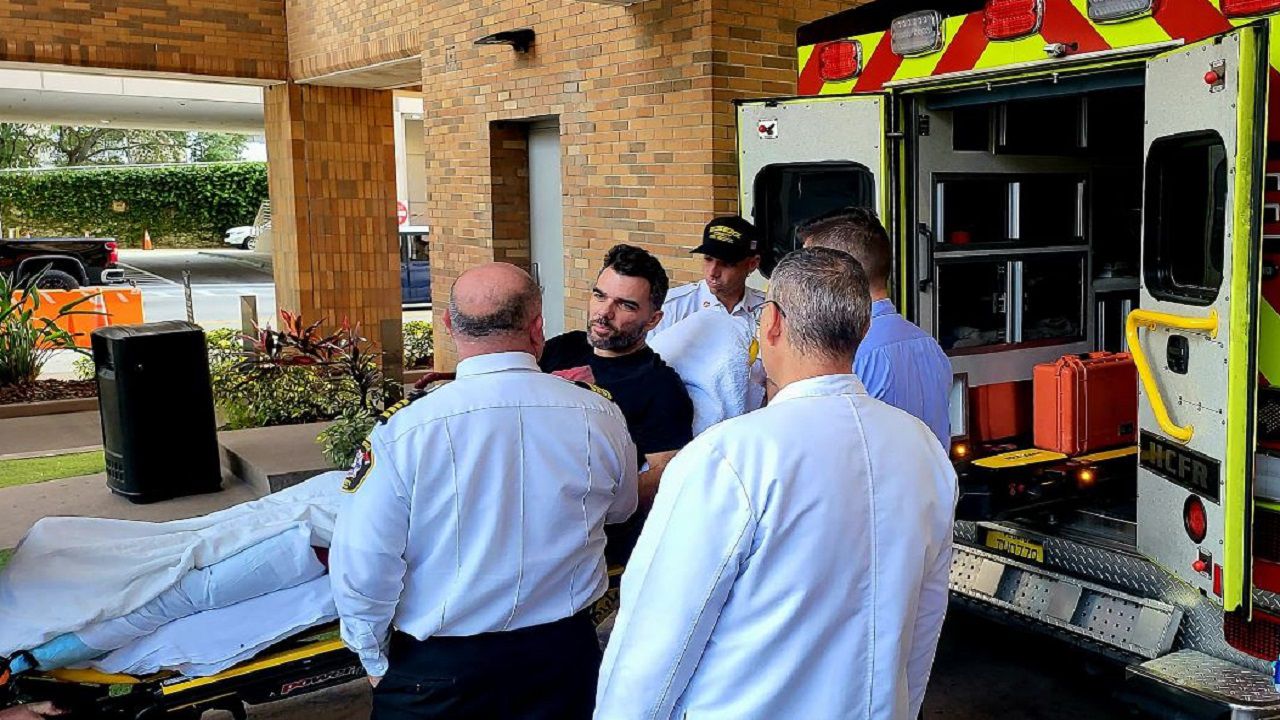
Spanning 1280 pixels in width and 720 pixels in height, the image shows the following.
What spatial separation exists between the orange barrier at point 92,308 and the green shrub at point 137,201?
25.4 m

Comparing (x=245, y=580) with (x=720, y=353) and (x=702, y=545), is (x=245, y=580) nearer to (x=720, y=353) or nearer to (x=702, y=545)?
(x=720, y=353)

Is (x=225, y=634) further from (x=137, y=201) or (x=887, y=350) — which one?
(x=137, y=201)

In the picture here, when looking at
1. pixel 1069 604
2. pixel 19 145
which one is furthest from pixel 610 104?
pixel 19 145

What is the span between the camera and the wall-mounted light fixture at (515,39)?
8562mm

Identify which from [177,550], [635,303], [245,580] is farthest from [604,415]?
[177,550]

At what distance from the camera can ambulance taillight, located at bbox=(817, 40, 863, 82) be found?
16.4 ft

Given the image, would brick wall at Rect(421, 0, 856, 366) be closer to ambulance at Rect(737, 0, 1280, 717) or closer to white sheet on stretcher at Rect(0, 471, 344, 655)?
ambulance at Rect(737, 0, 1280, 717)

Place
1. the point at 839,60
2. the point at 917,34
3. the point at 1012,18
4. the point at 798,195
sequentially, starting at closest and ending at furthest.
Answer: the point at 1012,18 < the point at 917,34 < the point at 839,60 < the point at 798,195

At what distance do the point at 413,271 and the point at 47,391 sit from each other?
9438mm

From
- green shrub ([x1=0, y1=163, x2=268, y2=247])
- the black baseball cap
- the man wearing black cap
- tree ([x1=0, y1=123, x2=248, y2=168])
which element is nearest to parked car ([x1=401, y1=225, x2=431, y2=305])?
the man wearing black cap

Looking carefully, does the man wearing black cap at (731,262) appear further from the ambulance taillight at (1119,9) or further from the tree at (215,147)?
the tree at (215,147)

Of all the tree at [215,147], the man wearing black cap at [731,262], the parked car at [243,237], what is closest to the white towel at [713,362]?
the man wearing black cap at [731,262]

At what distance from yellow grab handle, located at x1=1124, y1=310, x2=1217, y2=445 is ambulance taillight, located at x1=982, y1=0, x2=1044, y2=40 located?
1089 millimetres

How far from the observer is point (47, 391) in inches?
419
